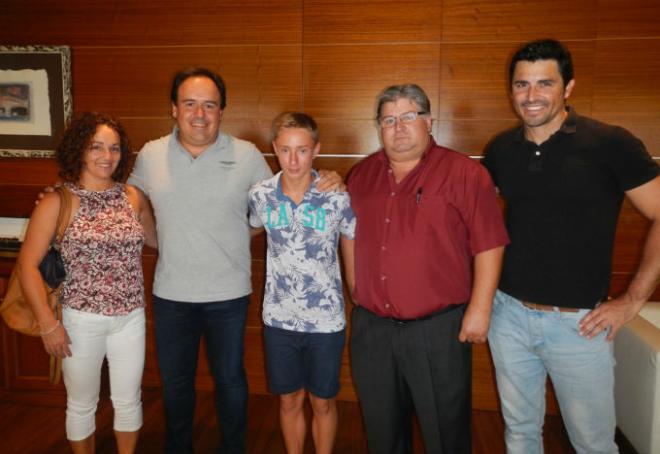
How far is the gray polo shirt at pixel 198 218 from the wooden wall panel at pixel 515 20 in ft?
4.69

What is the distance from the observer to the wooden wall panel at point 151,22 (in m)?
2.71

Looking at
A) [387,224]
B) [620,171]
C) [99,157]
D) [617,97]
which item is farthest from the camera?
[617,97]

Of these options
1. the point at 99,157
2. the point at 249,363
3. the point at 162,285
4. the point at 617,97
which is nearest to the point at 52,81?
the point at 99,157

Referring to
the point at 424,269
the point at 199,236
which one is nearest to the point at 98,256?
the point at 199,236

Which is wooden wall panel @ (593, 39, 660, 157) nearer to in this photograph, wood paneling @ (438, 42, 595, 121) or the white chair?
wood paneling @ (438, 42, 595, 121)

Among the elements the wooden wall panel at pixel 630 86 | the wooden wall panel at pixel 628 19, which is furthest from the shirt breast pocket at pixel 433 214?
the wooden wall panel at pixel 628 19

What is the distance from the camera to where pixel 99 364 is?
192 cm

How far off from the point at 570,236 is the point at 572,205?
0.10 metres

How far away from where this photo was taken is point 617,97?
2572mm

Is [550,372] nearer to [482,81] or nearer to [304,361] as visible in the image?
[304,361]

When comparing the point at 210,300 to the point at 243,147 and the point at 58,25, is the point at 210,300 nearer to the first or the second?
the point at 243,147

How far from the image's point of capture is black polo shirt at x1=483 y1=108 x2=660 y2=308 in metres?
1.57

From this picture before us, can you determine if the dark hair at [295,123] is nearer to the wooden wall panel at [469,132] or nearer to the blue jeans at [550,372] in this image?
the blue jeans at [550,372]

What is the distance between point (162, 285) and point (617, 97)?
2.42 m
